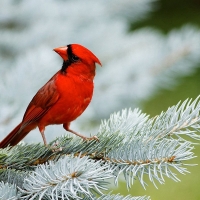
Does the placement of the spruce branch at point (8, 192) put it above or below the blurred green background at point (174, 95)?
below

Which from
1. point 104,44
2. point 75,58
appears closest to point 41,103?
point 75,58

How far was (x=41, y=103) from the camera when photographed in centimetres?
181

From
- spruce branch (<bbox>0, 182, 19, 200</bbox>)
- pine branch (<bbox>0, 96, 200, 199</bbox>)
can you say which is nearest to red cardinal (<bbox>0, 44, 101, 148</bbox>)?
pine branch (<bbox>0, 96, 200, 199</bbox>)

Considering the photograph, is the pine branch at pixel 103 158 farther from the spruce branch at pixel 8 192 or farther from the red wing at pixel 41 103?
the red wing at pixel 41 103

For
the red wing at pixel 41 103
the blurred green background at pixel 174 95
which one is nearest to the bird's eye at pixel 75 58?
the red wing at pixel 41 103

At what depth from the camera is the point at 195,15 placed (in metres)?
7.39

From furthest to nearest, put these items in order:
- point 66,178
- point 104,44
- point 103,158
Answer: point 104,44, point 103,158, point 66,178

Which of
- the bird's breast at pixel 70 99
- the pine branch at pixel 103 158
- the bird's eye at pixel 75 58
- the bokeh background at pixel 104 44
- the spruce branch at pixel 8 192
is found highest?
the bokeh background at pixel 104 44

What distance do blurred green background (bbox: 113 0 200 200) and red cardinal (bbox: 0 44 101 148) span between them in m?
1.11

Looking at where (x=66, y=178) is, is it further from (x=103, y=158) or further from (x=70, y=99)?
(x=70, y=99)

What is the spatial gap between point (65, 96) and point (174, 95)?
376 centimetres

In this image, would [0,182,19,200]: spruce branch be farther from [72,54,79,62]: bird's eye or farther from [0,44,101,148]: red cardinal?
[72,54,79,62]: bird's eye

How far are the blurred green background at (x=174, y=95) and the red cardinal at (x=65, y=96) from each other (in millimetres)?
1111

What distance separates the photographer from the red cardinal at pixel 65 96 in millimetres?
1718
